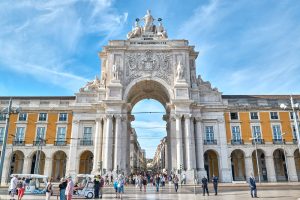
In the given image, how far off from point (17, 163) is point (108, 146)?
57.5 feet

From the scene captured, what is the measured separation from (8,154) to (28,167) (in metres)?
3.79

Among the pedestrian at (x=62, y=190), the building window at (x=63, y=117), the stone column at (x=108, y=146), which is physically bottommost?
the pedestrian at (x=62, y=190)

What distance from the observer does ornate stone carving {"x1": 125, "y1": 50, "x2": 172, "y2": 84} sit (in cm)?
4197

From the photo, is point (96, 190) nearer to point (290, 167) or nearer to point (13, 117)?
point (13, 117)

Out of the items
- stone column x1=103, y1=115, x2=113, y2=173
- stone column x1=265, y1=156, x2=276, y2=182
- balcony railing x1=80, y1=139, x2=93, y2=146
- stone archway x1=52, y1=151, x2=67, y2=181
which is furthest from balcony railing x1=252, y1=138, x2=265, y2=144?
stone archway x1=52, y1=151, x2=67, y2=181

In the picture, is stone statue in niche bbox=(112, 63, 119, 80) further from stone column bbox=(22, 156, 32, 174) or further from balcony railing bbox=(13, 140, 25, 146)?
stone column bbox=(22, 156, 32, 174)

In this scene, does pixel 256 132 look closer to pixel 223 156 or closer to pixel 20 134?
pixel 223 156

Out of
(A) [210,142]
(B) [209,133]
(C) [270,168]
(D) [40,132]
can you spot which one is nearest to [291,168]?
(C) [270,168]

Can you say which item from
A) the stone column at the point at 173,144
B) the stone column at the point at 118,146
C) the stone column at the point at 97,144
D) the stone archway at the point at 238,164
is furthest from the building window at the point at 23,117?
the stone archway at the point at 238,164

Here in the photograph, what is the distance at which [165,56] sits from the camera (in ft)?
142

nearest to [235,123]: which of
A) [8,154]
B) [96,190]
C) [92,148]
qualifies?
[92,148]

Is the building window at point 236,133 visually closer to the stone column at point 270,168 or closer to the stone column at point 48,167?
the stone column at point 270,168

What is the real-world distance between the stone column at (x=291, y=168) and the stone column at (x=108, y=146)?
2766cm

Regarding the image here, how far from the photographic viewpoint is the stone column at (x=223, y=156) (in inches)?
1529
